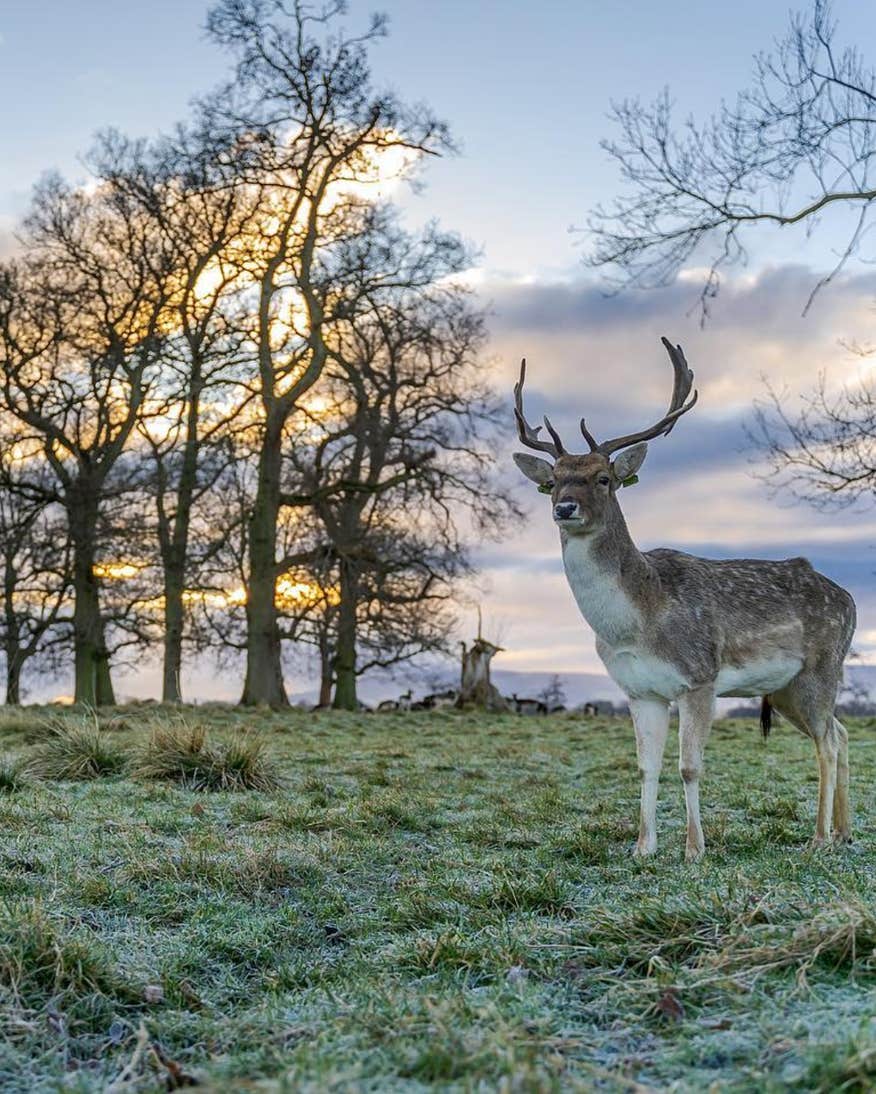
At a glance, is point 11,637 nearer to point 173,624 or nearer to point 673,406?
point 173,624

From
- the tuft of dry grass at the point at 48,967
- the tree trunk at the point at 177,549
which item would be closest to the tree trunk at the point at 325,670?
the tree trunk at the point at 177,549

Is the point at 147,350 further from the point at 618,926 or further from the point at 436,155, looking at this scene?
the point at 618,926

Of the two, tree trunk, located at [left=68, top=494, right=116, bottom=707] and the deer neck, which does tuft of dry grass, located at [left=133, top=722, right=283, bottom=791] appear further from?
tree trunk, located at [left=68, top=494, right=116, bottom=707]

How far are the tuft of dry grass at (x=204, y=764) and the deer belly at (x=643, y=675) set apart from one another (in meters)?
3.32

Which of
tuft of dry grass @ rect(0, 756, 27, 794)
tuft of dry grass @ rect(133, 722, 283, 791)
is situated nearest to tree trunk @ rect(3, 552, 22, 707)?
tuft of dry grass @ rect(0, 756, 27, 794)

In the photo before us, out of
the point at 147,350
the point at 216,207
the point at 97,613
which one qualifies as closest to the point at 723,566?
the point at 147,350

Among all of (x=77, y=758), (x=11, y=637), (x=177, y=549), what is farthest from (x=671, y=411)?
(x=11, y=637)

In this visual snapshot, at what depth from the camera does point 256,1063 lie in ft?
10.6

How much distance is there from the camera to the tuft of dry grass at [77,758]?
946 centimetres

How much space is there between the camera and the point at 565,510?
22.3ft

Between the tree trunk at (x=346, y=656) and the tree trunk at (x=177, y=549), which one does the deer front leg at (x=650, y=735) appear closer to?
the tree trunk at (x=177, y=549)

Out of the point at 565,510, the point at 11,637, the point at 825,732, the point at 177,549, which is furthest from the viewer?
the point at 11,637

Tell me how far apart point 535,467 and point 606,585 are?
90 centimetres

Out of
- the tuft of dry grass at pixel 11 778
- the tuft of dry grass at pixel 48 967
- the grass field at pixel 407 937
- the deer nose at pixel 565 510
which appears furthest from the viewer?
the tuft of dry grass at pixel 11 778
